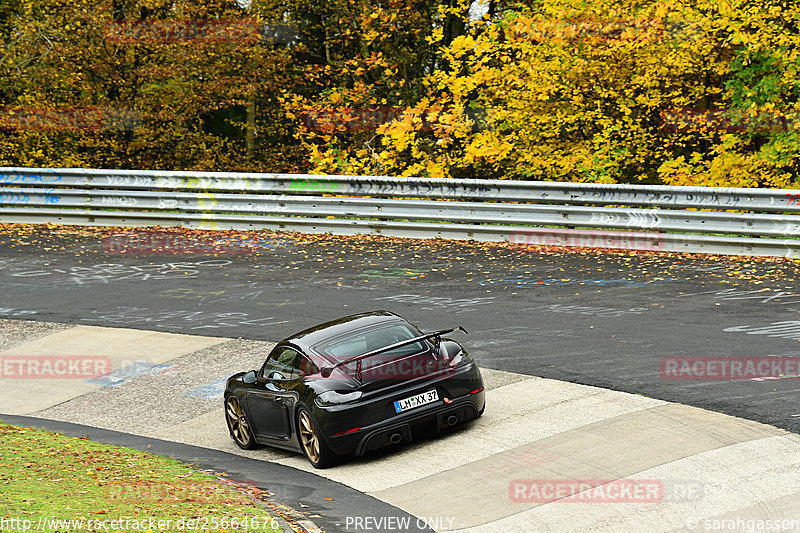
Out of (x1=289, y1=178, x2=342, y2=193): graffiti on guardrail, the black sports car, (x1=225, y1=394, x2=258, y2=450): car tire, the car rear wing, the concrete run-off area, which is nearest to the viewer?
the concrete run-off area

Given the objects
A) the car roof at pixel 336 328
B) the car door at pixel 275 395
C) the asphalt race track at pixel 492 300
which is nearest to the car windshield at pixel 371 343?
the car roof at pixel 336 328

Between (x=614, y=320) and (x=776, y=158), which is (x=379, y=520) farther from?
(x=776, y=158)

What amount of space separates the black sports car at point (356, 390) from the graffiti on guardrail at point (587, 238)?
820cm

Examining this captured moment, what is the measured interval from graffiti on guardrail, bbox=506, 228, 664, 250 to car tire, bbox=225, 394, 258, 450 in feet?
30.2

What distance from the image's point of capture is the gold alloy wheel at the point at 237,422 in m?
10.8

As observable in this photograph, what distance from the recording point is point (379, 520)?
26.7 ft

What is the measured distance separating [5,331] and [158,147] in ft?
48.0

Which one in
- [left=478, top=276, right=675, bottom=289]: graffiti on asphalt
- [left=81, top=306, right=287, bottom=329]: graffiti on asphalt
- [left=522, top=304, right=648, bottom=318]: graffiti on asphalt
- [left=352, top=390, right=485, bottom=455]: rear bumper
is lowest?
[left=81, top=306, right=287, bottom=329]: graffiti on asphalt

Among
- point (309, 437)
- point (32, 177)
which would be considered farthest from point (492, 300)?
point (32, 177)

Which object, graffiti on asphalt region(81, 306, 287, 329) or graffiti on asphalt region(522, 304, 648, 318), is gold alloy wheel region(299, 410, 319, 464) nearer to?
graffiti on asphalt region(81, 306, 287, 329)

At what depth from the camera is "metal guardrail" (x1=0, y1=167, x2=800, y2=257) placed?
17031mm

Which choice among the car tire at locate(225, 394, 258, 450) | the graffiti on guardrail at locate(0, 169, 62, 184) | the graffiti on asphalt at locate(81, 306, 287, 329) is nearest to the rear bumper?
the car tire at locate(225, 394, 258, 450)

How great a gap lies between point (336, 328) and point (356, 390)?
3.72 ft

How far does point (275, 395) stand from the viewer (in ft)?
33.7
